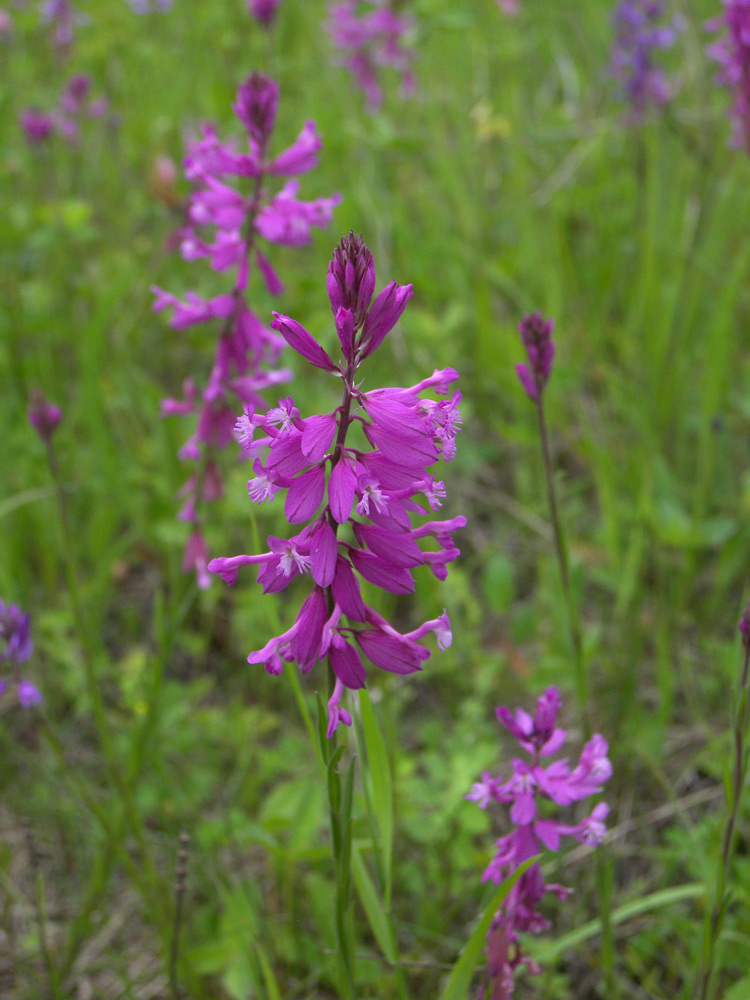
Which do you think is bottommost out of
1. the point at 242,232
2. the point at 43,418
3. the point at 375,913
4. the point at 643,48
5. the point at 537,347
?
the point at 375,913

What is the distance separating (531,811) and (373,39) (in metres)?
4.80

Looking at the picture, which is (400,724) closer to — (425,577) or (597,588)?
(425,577)

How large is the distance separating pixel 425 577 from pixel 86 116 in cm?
417

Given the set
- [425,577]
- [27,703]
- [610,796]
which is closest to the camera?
[27,703]

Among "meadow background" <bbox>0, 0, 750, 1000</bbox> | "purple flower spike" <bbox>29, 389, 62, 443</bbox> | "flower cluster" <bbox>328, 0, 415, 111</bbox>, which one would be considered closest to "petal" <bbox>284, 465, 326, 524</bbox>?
"meadow background" <bbox>0, 0, 750, 1000</bbox>

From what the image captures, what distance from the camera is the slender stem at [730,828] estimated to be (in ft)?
4.29

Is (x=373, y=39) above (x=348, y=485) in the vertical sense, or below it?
above

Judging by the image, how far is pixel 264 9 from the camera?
301 cm

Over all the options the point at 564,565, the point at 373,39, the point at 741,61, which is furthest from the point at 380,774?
the point at 373,39

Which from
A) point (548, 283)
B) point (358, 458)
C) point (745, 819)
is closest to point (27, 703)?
point (358, 458)

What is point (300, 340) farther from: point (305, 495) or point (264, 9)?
point (264, 9)

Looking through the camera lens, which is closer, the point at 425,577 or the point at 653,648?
the point at 425,577

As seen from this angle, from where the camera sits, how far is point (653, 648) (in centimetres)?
302

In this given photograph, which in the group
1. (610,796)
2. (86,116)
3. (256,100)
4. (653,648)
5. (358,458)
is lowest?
(610,796)
